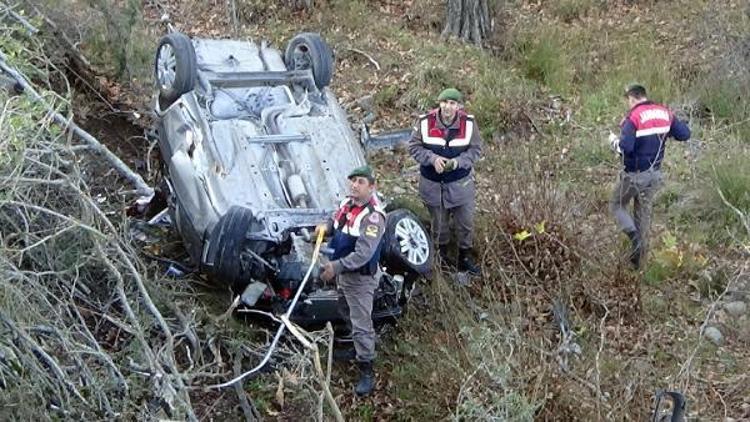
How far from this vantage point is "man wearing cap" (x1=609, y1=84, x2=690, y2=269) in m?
7.36

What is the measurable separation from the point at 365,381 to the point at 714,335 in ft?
8.36

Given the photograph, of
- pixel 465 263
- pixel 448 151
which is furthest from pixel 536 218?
pixel 448 151

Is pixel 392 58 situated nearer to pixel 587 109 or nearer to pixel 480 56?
pixel 480 56

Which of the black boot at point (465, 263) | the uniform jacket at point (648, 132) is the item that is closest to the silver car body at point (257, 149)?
the black boot at point (465, 263)

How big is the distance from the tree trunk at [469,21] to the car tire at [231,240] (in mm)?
6340

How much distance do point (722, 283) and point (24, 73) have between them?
5341 millimetres

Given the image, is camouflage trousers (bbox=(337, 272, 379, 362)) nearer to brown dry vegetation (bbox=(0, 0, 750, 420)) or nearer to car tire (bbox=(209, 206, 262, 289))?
brown dry vegetation (bbox=(0, 0, 750, 420))

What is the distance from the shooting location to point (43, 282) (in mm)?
5641

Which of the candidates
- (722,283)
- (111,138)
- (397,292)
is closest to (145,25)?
(111,138)

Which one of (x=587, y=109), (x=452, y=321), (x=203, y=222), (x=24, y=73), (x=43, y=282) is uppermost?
(x=24, y=73)

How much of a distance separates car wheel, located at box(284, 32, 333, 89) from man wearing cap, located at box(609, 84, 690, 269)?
242 centimetres

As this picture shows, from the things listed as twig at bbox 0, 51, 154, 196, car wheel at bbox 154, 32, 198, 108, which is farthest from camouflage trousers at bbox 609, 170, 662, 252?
twig at bbox 0, 51, 154, 196

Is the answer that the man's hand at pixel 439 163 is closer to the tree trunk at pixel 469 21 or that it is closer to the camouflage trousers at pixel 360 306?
the camouflage trousers at pixel 360 306

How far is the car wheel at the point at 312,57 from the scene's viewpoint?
320 inches
